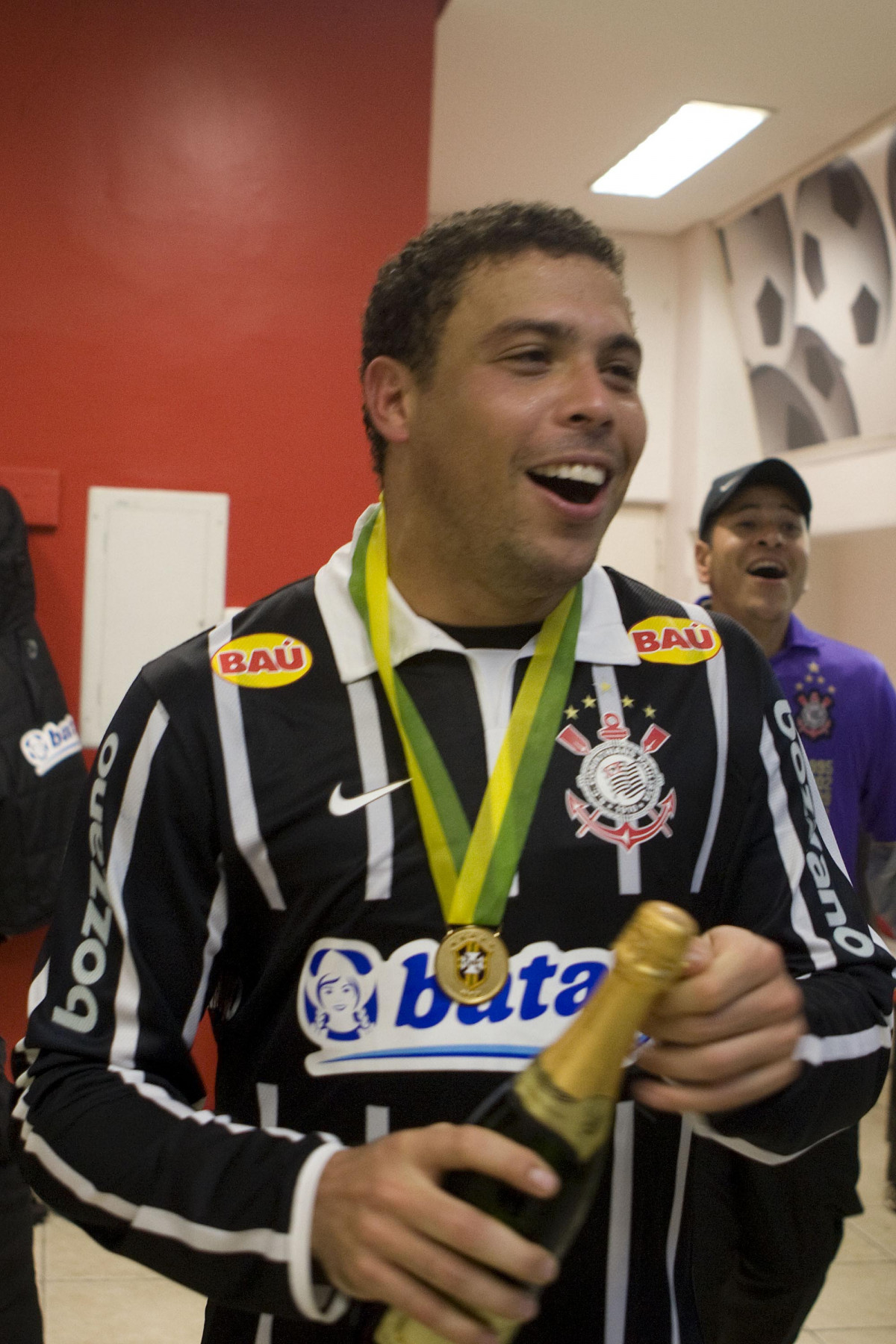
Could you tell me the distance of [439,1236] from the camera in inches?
27.6

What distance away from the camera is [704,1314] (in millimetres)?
2260

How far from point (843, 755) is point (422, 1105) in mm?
1821

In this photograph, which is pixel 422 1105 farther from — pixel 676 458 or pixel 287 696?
pixel 676 458

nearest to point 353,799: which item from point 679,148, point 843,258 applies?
point 843,258

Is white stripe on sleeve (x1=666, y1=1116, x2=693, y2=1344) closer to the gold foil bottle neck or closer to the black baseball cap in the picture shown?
the gold foil bottle neck

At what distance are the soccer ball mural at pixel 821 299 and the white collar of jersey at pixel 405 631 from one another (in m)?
3.85

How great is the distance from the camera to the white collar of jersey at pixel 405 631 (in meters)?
1.14

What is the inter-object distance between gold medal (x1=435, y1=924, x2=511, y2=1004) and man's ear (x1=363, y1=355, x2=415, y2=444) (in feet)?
1.71

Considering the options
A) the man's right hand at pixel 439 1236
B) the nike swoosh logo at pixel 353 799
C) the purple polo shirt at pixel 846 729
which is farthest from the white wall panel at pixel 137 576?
the man's right hand at pixel 439 1236

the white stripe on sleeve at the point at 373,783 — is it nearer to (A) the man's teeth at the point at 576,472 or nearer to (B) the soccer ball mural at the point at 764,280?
(A) the man's teeth at the point at 576,472

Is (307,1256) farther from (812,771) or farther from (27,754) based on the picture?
(27,754)

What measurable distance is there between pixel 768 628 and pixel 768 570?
0.49ft

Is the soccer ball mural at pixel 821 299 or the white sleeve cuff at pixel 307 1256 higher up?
the soccer ball mural at pixel 821 299

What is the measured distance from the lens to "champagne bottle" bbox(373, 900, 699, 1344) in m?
0.70
